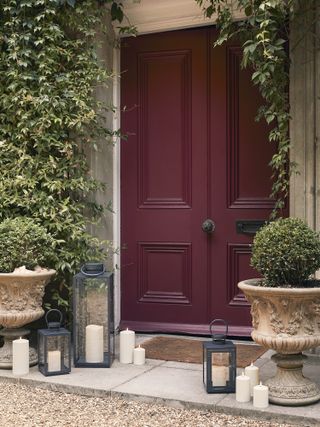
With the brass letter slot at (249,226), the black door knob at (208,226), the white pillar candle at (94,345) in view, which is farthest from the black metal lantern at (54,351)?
the brass letter slot at (249,226)

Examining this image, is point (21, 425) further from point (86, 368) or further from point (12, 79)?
point (12, 79)

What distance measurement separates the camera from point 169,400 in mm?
3639

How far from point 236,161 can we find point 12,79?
1.89 metres

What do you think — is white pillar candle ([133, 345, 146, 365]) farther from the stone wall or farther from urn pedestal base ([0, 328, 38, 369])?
the stone wall

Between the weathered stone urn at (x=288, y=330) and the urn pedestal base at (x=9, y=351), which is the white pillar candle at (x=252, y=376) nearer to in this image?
the weathered stone urn at (x=288, y=330)

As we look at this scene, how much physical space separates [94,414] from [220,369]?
0.76 m

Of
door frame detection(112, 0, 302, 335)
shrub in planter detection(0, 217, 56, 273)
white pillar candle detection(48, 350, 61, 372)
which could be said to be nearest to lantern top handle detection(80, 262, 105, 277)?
shrub in planter detection(0, 217, 56, 273)

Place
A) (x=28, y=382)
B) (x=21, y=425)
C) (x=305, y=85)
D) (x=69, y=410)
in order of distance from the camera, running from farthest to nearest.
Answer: (x=305, y=85)
(x=28, y=382)
(x=69, y=410)
(x=21, y=425)

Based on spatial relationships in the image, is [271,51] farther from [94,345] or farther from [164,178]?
[94,345]

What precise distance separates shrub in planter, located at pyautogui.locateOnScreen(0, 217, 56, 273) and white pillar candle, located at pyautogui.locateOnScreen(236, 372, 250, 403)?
168cm

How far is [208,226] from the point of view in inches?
206

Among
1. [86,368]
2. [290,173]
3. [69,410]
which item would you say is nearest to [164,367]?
[86,368]

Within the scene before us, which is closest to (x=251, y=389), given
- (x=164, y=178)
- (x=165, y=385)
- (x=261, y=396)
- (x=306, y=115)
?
(x=261, y=396)

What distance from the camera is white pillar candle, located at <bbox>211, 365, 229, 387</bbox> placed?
3.71m
